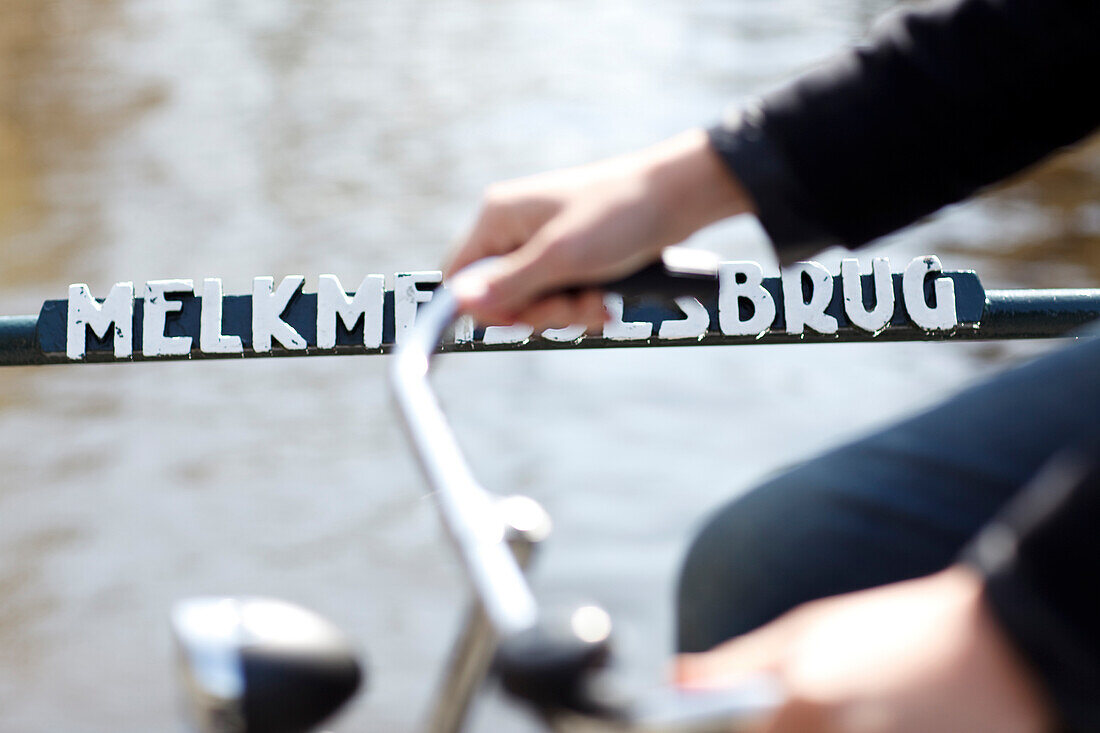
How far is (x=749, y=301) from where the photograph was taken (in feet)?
4.66

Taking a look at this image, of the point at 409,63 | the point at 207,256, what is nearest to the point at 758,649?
the point at 207,256

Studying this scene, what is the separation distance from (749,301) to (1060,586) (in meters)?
1.06

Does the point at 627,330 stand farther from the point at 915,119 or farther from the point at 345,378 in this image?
the point at 345,378

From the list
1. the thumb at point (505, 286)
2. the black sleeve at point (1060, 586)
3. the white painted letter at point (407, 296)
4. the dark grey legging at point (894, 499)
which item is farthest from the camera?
the white painted letter at point (407, 296)

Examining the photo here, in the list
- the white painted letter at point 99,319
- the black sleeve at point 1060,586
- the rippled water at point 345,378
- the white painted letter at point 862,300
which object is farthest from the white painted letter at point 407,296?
the black sleeve at point 1060,586

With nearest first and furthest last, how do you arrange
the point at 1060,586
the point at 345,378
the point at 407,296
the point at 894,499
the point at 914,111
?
the point at 1060,586 < the point at 894,499 < the point at 914,111 < the point at 407,296 < the point at 345,378

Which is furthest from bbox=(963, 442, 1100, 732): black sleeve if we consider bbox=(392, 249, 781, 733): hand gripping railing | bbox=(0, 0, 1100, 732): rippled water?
bbox=(0, 0, 1100, 732): rippled water

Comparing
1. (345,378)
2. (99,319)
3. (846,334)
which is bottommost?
(846,334)

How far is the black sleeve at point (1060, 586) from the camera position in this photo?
369 millimetres

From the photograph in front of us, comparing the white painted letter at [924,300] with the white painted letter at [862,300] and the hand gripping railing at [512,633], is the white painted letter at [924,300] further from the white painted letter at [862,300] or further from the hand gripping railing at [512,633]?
the hand gripping railing at [512,633]

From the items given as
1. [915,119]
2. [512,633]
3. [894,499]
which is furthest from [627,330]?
[512,633]

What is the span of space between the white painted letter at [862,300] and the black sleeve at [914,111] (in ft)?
2.46

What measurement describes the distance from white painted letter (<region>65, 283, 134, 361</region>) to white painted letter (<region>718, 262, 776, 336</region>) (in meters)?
0.74

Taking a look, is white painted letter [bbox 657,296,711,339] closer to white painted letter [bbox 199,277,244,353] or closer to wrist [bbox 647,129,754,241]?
white painted letter [bbox 199,277,244,353]
